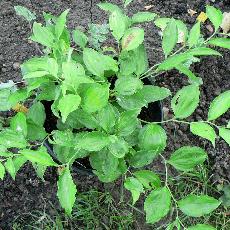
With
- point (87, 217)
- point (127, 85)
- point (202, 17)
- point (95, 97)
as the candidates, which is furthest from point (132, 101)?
point (202, 17)

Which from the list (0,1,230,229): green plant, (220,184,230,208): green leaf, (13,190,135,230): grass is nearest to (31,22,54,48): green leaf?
(0,1,230,229): green plant

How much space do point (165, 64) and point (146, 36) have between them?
100 cm

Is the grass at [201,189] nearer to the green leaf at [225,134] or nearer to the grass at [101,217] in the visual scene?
the grass at [101,217]

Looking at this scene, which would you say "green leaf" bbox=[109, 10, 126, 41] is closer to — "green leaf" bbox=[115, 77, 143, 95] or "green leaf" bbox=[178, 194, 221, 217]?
"green leaf" bbox=[115, 77, 143, 95]

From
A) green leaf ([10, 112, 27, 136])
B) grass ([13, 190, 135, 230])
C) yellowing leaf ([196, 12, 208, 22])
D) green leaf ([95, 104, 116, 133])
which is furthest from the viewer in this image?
yellowing leaf ([196, 12, 208, 22])

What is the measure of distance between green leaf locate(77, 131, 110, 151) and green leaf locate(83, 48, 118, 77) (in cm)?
16

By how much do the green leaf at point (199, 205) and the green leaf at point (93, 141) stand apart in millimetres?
301

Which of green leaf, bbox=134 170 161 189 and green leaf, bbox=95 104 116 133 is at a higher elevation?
green leaf, bbox=95 104 116 133

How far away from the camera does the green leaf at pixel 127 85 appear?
1.17 m

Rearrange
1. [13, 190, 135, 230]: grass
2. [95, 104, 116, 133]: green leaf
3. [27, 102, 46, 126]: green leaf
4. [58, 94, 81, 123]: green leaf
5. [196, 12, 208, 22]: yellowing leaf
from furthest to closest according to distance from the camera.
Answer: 1. [196, 12, 208, 22]: yellowing leaf
2. [13, 190, 135, 230]: grass
3. [27, 102, 46, 126]: green leaf
4. [95, 104, 116, 133]: green leaf
5. [58, 94, 81, 123]: green leaf

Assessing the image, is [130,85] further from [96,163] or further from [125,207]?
[125,207]

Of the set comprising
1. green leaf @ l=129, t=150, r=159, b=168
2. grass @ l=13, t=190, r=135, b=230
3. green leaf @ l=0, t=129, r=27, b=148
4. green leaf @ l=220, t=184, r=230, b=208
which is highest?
green leaf @ l=0, t=129, r=27, b=148

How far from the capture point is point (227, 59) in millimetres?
2121

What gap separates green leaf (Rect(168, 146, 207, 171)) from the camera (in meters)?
1.26
